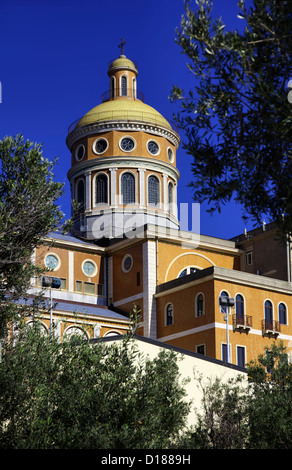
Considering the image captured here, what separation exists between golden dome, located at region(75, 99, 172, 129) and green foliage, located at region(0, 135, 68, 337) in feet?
107

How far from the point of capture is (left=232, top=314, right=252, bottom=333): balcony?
128ft

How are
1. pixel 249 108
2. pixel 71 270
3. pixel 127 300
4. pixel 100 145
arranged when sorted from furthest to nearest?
pixel 100 145
pixel 71 270
pixel 127 300
pixel 249 108

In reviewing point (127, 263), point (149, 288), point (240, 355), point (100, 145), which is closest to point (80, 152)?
point (100, 145)

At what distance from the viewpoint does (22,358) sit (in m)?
17.2

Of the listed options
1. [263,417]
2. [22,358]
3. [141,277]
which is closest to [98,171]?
[141,277]

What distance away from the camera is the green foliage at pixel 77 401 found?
15469 millimetres

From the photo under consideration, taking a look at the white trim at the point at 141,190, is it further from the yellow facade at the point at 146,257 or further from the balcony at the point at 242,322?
the balcony at the point at 242,322

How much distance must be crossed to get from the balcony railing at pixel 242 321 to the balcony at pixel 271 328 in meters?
1.06

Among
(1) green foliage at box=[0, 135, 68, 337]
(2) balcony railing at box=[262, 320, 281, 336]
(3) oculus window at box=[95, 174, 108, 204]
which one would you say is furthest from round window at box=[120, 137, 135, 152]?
(1) green foliage at box=[0, 135, 68, 337]

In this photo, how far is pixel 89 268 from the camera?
153 feet

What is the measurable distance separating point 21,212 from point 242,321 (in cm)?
2332

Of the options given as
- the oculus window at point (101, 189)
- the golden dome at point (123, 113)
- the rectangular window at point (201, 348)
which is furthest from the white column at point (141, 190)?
the rectangular window at point (201, 348)

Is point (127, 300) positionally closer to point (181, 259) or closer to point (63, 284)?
point (63, 284)

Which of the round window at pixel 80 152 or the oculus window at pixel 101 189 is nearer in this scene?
the oculus window at pixel 101 189
